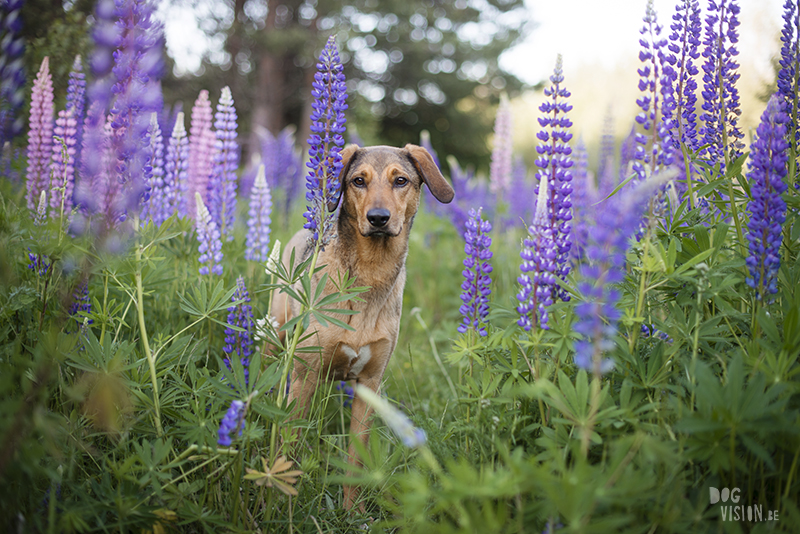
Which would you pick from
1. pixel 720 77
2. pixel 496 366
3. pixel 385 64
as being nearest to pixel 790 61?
pixel 720 77

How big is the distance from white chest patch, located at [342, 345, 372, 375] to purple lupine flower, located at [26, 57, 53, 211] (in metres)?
2.36

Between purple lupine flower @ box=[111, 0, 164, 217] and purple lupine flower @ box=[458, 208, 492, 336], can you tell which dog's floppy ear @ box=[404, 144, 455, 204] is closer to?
purple lupine flower @ box=[458, 208, 492, 336]

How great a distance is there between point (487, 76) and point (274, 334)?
21222 millimetres

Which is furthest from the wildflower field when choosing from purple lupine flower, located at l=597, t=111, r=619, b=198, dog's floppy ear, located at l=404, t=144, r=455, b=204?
purple lupine flower, located at l=597, t=111, r=619, b=198

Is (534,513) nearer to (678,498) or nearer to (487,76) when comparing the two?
(678,498)

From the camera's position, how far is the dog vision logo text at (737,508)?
4.94ft

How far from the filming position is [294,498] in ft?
6.53

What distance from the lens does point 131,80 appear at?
175cm

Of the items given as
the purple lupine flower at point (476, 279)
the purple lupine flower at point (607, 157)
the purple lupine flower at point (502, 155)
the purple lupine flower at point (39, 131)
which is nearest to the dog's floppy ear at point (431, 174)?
the purple lupine flower at point (476, 279)

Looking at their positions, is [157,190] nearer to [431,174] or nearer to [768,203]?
[431,174]

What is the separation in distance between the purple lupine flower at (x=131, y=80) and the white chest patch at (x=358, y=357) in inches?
53.9

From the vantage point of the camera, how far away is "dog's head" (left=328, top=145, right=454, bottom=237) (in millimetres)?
2660

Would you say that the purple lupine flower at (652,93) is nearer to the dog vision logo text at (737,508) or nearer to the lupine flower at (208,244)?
the dog vision logo text at (737,508)

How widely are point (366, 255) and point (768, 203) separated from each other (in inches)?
76.3
